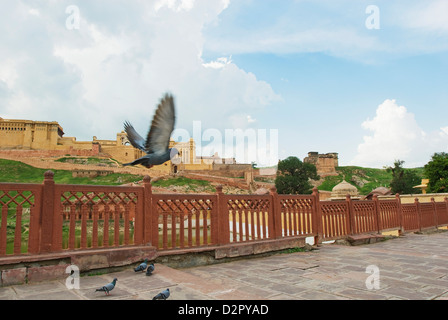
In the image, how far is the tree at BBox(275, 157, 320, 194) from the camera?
41188 mm

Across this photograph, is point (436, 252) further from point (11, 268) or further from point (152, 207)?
point (11, 268)

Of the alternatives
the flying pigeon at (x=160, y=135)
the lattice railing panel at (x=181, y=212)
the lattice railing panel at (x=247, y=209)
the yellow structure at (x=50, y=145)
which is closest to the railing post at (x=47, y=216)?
the flying pigeon at (x=160, y=135)

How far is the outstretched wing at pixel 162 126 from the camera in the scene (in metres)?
5.54

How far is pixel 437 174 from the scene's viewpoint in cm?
2591

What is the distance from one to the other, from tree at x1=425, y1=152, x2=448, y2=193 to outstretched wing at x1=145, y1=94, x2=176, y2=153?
26803 mm

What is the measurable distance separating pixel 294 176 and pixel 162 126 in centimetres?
3838

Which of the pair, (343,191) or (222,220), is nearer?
(222,220)

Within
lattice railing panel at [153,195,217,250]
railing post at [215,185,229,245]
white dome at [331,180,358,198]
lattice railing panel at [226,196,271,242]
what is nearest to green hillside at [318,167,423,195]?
white dome at [331,180,358,198]

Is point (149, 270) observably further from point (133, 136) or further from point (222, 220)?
point (133, 136)

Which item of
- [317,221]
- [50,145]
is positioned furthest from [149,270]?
[50,145]

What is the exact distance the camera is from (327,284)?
14.8ft

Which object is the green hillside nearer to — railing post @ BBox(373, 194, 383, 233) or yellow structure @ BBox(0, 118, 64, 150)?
railing post @ BBox(373, 194, 383, 233)

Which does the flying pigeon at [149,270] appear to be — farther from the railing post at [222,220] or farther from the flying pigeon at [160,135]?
the flying pigeon at [160,135]
